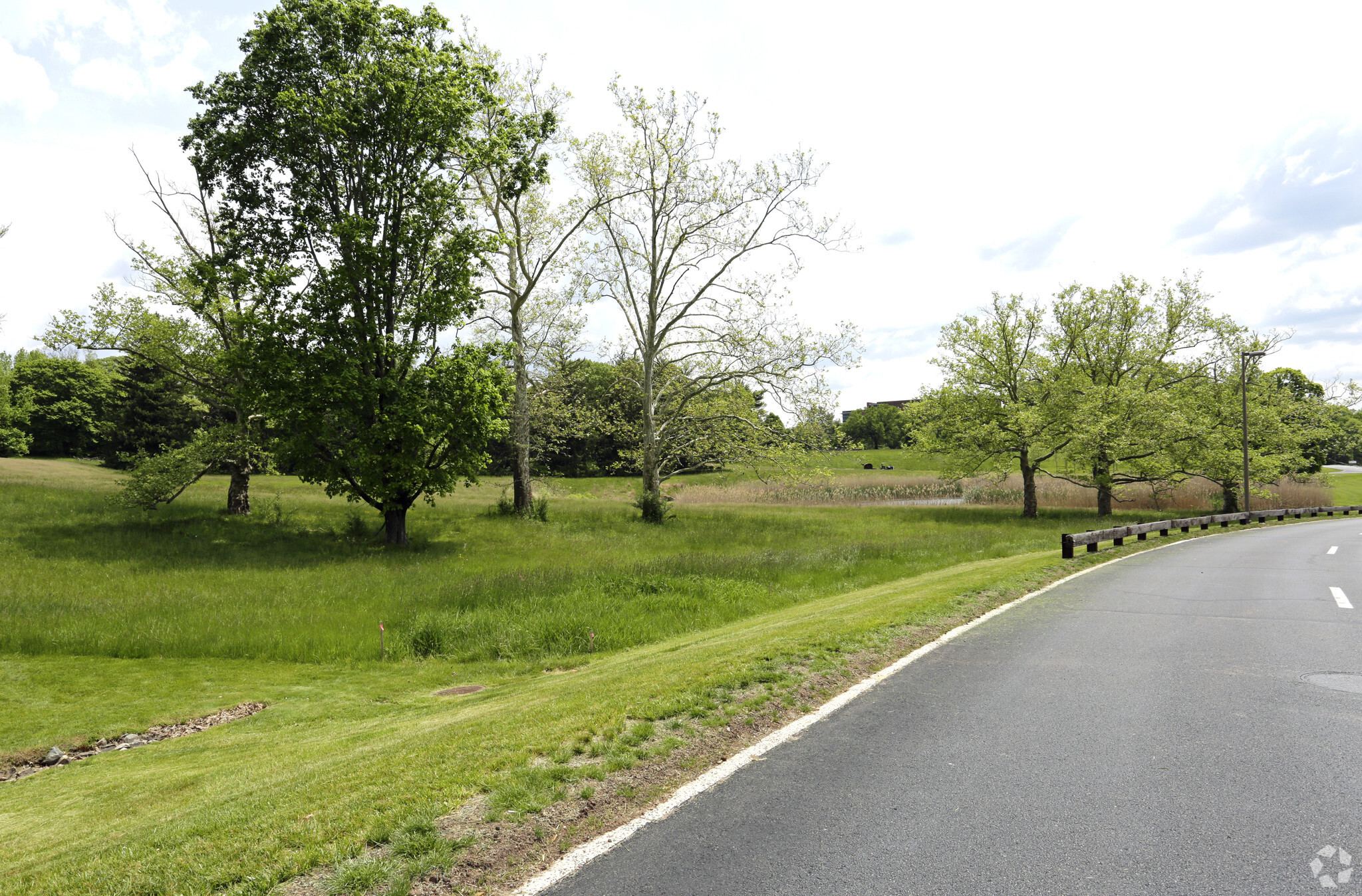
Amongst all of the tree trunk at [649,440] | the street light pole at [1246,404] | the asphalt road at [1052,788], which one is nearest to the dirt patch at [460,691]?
the asphalt road at [1052,788]

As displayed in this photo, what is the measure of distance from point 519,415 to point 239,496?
1141 cm

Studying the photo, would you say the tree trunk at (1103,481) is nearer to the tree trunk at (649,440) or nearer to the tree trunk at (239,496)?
the tree trunk at (649,440)

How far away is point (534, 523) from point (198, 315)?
15031mm

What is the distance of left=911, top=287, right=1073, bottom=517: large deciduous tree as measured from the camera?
3834 centimetres

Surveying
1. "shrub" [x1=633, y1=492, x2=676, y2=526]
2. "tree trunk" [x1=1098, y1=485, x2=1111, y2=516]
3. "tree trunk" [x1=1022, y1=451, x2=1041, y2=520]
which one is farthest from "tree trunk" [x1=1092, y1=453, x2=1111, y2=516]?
"shrub" [x1=633, y1=492, x2=676, y2=526]

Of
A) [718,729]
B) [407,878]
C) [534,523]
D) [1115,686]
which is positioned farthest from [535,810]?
[534,523]

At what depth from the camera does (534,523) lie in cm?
3011

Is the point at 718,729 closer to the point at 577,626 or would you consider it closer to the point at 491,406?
the point at 577,626

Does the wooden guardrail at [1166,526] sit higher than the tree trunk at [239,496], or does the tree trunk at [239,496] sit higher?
the tree trunk at [239,496]

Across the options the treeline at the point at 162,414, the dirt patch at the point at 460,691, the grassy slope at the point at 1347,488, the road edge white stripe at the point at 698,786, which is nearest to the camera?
the road edge white stripe at the point at 698,786

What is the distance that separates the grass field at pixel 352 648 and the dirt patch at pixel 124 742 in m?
0.25

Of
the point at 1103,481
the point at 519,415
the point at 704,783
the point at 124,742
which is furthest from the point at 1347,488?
the point at 124,742

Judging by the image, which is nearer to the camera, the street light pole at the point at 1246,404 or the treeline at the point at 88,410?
the street light pole at the point at 1246,404

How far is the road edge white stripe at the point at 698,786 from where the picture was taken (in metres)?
3.66
